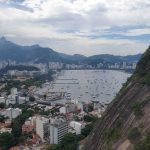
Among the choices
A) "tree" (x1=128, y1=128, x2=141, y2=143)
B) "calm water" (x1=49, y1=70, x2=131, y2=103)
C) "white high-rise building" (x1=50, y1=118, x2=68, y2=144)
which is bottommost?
"calm water" (x1=49, y1=70, x2=131, y2=103)

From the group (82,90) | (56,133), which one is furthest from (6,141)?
(82,90)

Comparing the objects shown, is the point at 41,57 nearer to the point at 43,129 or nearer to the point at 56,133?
the point at 43,129

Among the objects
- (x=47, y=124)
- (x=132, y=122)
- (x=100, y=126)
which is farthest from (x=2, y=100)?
(x=132, y=122)

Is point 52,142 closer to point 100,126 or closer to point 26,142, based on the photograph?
point 26,142

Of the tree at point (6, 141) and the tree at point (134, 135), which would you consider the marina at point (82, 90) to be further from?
the tree at point (134, 135)

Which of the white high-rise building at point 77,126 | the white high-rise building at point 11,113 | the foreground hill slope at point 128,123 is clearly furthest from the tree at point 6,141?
the white high-rise building at point 11,113

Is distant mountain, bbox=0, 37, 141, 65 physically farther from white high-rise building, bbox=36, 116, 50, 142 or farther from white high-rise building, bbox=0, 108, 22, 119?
white high-rise building, bbox=36, 116, 50, 142

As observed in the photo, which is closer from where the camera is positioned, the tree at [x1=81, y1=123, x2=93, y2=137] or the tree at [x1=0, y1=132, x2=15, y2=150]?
the tree at [x1=0, y1=132, x2=15, y2=150]

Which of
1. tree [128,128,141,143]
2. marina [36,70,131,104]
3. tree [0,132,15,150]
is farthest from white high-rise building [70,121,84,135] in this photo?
marina [36,70,131,104]
